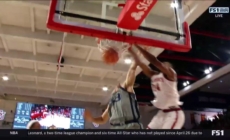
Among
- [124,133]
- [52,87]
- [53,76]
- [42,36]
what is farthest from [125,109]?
[52,87]

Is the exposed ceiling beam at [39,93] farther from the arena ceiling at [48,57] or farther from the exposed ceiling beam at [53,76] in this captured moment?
the exposed ceiling beam at [53,76]

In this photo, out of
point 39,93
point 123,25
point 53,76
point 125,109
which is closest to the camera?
point 125,109

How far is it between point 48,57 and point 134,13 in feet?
14.4

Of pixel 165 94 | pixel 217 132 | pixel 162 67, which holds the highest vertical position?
pixel 162 67

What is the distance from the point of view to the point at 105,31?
258 cm

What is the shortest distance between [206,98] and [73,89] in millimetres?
Result: 4902

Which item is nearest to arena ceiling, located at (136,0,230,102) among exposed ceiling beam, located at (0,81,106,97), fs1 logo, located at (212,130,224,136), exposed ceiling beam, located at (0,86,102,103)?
exposed ceiling beam, located at (0,81,106,97)

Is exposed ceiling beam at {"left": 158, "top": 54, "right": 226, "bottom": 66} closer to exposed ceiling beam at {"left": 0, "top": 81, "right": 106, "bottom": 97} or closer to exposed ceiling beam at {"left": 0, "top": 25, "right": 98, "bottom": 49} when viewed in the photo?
exposed ceiling beam at {"left": 0, "top": 25, "right": 98, "bottom": 49}

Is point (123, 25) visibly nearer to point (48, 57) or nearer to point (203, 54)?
point (48, 57)

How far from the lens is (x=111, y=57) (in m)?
2.33

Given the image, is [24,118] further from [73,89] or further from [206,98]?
[206,98]

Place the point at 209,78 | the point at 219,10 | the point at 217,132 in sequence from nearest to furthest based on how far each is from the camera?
the point at 217,132 < the point at 219,10 < the point at 209,78

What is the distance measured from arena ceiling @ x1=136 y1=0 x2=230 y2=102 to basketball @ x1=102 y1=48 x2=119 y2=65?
339 cm

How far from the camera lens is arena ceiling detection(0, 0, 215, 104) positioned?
4.37m
